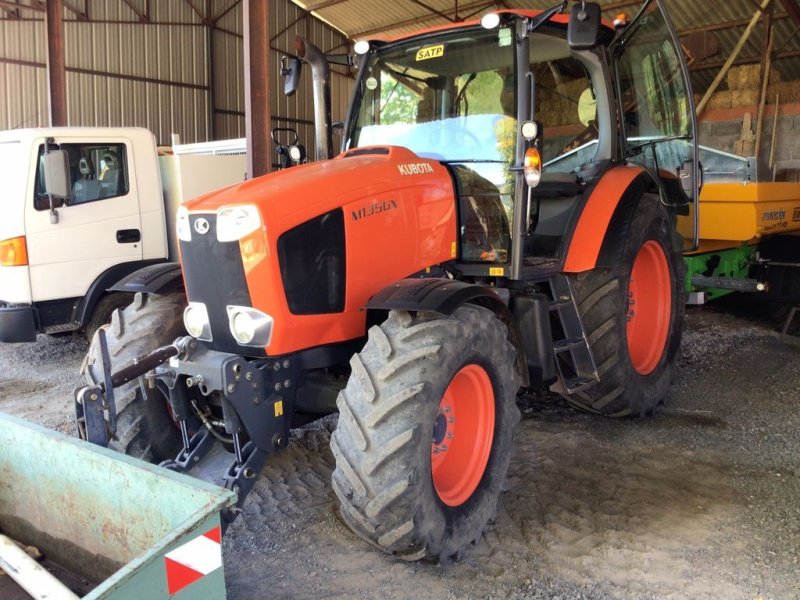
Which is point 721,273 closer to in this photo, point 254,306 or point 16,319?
point 254,306

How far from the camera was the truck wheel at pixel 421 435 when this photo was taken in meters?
2.44

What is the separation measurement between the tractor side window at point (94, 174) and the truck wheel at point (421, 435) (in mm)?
4375

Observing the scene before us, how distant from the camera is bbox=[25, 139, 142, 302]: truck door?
583 cm

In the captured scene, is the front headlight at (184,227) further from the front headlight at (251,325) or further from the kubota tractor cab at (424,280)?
the front headlight at (251,325)

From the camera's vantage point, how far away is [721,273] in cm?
634

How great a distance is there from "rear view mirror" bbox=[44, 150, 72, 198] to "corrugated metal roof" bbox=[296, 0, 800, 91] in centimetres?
602

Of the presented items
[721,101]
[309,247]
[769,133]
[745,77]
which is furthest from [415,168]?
[745,77]

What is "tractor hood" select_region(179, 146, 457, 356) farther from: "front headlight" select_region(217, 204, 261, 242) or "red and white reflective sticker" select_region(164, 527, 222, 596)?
"red and white reflective sticker" select_region(164, 527, 222, 596)

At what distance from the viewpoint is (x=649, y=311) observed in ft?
14.9

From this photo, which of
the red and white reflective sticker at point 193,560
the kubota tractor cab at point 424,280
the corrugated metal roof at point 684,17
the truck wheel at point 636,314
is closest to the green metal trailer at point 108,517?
the red and white reflective sticker at point 193,560

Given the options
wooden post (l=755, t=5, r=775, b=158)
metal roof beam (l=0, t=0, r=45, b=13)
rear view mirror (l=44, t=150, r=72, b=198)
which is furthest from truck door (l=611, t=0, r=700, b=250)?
metal roof beam (l=0, t=0, r=45, b=13)

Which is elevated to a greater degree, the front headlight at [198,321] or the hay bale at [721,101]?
the hay bale at [721,101]

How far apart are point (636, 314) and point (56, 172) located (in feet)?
14.6

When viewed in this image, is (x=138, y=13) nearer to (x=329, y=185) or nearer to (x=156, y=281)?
(x=156, y=281)
